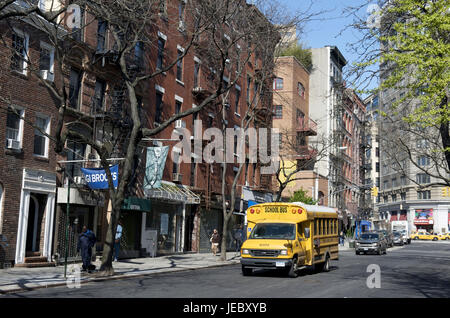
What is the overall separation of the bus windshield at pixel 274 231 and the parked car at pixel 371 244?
21.9 meters

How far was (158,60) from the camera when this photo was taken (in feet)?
105

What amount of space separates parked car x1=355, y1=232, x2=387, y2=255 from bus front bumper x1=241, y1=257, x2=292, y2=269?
75.7 feet

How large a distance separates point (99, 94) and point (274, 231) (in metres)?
12.3

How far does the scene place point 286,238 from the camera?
64.3 feet

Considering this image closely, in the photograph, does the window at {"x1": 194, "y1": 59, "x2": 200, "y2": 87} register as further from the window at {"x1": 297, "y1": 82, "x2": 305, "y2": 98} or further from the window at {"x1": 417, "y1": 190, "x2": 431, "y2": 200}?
the window at {"x1": 417, "y1": 190, "x2": 431, "y2": 200}

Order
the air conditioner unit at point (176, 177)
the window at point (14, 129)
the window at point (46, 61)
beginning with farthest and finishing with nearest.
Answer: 1. the air conditioner unit at point (176, 177)
2. the window at point (46, 61)
3. the window at point (14, 129)

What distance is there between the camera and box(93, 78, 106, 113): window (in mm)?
26013

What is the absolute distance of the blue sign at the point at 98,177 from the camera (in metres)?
23.2

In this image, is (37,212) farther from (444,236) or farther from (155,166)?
(444,236)

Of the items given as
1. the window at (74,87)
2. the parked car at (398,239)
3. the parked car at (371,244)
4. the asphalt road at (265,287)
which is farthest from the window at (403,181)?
the window at (74,87)

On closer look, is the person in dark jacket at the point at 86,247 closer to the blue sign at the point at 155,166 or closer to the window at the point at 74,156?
the window at the point at 74,156

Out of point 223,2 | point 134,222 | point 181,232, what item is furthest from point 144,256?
point 223,2

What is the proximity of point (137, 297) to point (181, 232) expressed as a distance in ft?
69.1
